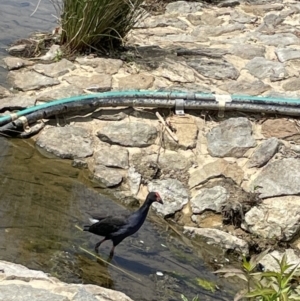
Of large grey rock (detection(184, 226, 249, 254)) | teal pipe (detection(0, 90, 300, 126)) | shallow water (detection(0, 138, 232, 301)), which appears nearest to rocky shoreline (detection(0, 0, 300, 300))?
large grey rock (detection(184, 226, 249, 254))

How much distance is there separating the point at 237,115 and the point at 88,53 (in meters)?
1.88

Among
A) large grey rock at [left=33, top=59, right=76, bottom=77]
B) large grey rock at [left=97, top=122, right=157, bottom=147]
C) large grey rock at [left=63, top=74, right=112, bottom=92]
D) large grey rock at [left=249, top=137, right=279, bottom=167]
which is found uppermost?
large grey rock at [left=33, top=59, right=76, bottom=77]

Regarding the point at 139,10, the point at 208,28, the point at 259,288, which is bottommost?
the point at 208,28

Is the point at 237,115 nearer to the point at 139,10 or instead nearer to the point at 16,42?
the point at 139,10

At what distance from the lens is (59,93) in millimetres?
6855

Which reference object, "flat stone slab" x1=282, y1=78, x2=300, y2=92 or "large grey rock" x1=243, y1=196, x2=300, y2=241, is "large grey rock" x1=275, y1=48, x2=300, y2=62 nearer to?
"flat stone slab" x1=282, y1=78, x2=300, y2=92

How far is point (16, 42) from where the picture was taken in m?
8.18

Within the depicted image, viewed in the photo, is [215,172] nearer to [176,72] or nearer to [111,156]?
[111,156]

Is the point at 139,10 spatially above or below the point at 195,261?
above

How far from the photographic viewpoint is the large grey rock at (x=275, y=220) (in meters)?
5.43

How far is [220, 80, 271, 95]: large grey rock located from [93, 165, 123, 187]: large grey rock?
183cm

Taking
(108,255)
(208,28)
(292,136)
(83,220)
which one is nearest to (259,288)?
(108,255)

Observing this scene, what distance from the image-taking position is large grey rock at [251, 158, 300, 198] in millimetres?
5848

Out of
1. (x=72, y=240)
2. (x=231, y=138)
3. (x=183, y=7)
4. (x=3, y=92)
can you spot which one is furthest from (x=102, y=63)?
(x=72, y=240)
